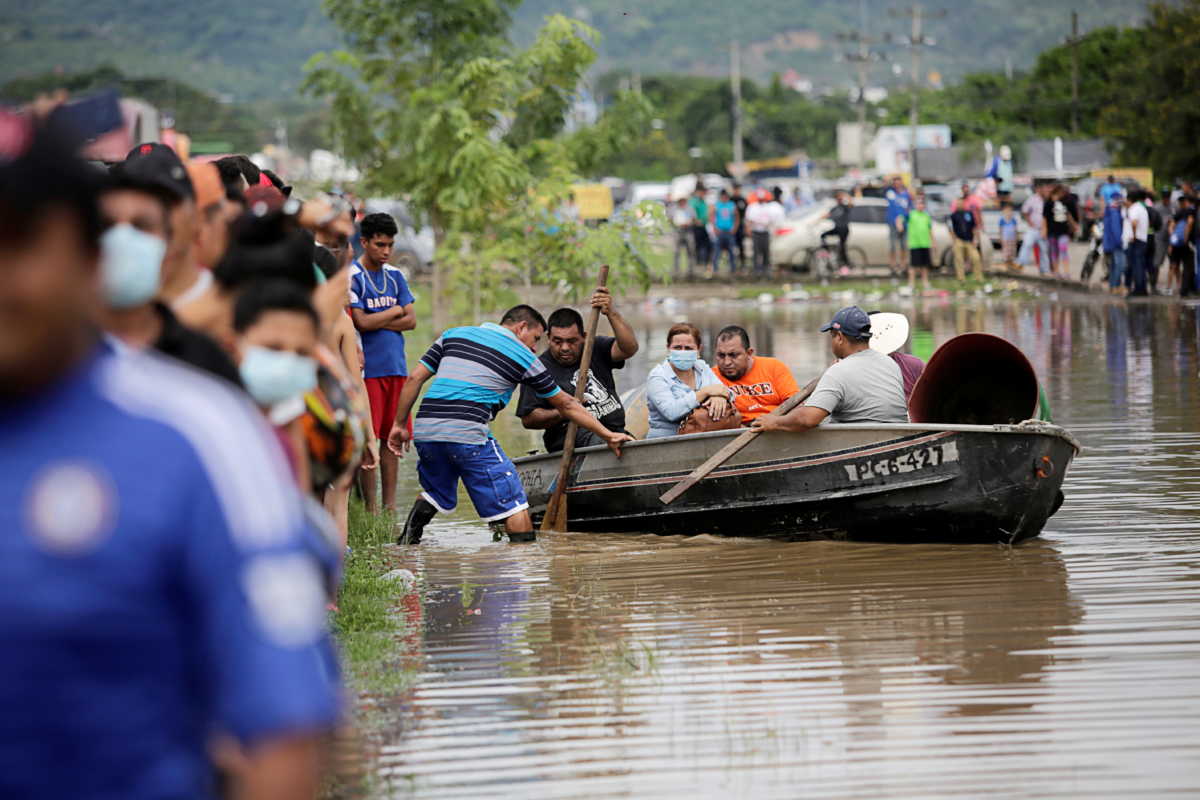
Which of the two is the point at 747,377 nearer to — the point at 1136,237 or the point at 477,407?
the point at 477,407

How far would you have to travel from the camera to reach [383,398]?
11.2 m

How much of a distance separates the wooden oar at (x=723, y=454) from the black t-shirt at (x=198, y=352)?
7.24 m

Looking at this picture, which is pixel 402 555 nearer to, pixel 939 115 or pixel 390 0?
pixel 390 0

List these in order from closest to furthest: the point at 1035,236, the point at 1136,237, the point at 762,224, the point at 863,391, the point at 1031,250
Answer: the point at 863,391 < the point at 1136,237 < the point at 1035,236 < the point at 1031,250 < the point at 762,224

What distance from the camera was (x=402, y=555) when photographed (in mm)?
10641

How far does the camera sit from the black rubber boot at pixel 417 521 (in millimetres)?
10883

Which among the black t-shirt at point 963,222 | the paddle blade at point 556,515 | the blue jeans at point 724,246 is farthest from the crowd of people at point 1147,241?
the paddle blade at point 556,515

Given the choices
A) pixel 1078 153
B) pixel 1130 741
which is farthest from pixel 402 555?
pixel 1078 153

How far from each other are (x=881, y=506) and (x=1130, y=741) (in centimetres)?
454

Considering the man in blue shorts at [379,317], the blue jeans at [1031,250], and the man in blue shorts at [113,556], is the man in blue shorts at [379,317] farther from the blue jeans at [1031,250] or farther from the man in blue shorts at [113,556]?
the blue jeans at [1031,250]

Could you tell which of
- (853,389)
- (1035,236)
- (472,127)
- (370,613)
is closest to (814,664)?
(370,613)

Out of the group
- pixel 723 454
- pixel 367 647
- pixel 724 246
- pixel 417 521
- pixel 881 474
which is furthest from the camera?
pixel 724 246

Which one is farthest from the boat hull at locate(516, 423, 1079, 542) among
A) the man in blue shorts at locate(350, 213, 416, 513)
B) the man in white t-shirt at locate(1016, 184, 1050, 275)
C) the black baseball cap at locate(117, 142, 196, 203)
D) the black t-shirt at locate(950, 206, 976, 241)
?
the man in white t-shirt at locate(1016, 184, 1050, 275)

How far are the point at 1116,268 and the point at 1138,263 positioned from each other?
1111mm
